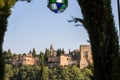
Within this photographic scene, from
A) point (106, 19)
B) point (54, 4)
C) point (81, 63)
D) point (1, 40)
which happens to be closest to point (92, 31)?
Result: point (106, 19)

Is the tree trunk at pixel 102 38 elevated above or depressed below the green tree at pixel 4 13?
below

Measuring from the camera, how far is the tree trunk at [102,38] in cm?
702

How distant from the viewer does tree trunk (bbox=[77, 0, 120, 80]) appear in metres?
7.02

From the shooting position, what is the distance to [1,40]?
1268 centimetres

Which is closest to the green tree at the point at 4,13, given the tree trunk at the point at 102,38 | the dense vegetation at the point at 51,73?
the tree trunk at the point at 102,38

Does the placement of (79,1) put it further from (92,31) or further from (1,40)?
(1,40)

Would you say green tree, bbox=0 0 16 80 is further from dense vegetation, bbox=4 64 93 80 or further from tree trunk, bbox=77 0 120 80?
dense vegetation, bbox=4 64 93 80

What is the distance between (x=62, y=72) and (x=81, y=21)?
586 ft

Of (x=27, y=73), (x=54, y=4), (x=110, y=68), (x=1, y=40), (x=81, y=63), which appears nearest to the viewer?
(x=54, y=4)

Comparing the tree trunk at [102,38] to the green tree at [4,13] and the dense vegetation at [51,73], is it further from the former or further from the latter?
the dense vegetation at [51,73]

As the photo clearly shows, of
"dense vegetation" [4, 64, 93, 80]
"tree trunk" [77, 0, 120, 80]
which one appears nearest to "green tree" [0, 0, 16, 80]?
"tree trunk" [77, 0, 120, 80]

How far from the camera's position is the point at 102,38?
708 cm

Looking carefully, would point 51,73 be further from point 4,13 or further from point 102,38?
point 102,38

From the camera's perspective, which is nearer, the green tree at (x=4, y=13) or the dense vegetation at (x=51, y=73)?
the green tree at (x=4, y=13)
